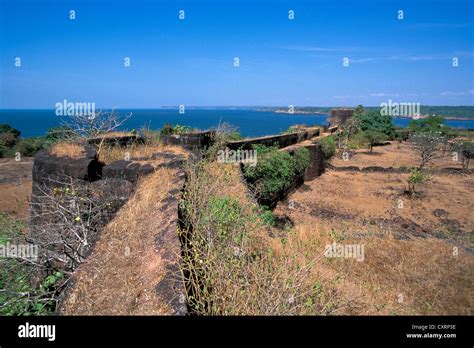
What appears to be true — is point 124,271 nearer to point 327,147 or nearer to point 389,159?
point 327,147

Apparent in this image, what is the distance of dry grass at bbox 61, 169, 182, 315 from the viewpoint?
2637 mm

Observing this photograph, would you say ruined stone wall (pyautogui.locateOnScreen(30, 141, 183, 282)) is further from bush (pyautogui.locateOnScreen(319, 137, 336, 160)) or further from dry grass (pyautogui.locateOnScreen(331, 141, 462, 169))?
dry grass (pyautogui.locateOnScreen(331, 141, 462, 169))

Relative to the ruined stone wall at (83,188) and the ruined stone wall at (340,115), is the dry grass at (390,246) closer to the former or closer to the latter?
the ruined stone wall at (83,188)

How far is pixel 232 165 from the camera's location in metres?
8.93

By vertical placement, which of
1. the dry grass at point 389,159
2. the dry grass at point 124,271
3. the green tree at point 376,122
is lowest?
the dry grass at point 124,271

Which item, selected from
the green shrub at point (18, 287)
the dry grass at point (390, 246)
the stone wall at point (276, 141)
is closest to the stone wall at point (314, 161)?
the stone wall at point (276, 141)

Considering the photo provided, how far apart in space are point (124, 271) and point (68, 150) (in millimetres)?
3853

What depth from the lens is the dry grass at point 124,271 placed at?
264 cm

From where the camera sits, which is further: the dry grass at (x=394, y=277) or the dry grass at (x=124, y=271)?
the dry grass at (x=394, y=277)

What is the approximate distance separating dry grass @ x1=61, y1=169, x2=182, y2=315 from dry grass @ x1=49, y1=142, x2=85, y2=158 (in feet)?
6.82

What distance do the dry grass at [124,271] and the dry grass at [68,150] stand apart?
2.08 m

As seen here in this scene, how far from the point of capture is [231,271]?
9.25ft
